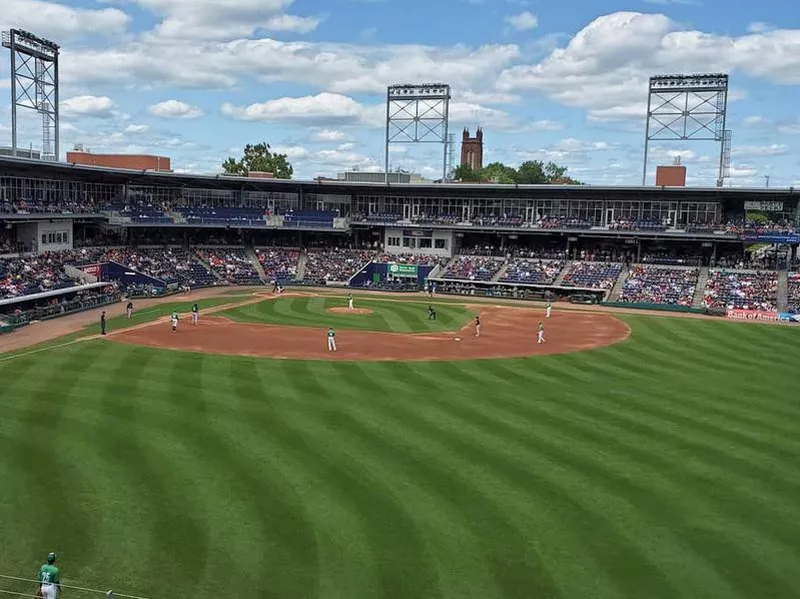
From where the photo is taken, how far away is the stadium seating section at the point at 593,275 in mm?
59250

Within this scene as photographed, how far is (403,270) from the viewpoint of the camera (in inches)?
2611

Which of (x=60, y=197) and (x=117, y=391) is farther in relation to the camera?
(x=60, y=197)

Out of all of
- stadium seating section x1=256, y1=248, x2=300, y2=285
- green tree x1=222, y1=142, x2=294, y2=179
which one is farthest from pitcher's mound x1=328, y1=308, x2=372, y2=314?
green tree x1=222, y1=142, x2=294, y2=179

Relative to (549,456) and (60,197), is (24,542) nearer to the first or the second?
(549,456)

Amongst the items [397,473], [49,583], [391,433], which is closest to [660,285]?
[391,433]

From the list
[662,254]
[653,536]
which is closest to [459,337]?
[653,536]

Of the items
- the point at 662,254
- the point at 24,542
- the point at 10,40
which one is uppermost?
the point at 10,40

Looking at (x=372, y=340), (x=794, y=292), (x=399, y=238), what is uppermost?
(x=399, y=238)

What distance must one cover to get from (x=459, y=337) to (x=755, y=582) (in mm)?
25477

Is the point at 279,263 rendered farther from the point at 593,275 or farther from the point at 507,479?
the point at 507,479

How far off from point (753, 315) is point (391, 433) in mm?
37183

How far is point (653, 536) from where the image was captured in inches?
579

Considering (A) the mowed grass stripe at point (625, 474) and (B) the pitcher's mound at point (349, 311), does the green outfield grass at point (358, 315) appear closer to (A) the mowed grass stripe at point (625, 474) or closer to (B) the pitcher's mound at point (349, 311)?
(B) the pitcher's mound at point (349, 311)

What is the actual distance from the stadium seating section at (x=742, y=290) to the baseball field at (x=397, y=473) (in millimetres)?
21143
